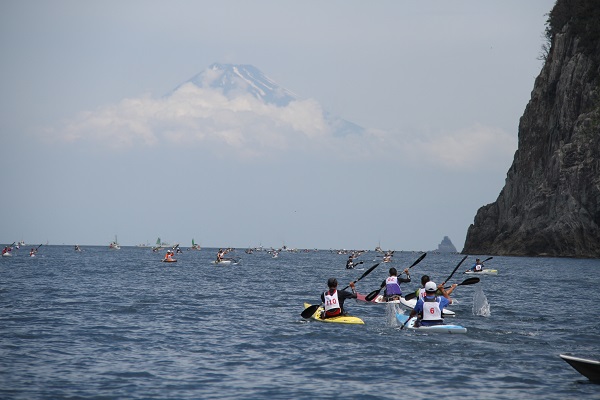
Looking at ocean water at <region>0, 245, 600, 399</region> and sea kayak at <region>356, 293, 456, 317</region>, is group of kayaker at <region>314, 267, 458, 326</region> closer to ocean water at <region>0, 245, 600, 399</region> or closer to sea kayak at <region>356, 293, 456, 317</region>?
ocean water at <region>0, 245, 600, 399</region>

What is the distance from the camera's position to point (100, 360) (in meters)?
20.3

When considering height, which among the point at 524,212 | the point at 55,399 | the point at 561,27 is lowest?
the point at 55,399

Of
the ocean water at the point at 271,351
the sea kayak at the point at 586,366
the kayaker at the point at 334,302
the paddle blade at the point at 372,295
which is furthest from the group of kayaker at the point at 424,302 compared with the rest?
the paddle blade at the point at 372,295

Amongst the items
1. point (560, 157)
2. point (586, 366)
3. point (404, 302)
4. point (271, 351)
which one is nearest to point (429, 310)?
point (271, 351)

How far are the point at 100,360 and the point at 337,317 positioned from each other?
10681mm

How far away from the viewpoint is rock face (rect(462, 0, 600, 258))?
4354 inches

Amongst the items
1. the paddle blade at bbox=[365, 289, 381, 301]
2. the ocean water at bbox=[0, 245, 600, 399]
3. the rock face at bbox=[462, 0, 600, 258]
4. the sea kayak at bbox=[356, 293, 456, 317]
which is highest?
the rock face at bbox=[462, 0, 600, 258]

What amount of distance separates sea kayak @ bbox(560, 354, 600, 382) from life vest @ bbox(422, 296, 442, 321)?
26.4 feet

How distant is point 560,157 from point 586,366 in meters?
102

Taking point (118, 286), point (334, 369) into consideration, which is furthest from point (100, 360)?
point (118, 286)

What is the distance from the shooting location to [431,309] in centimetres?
2541

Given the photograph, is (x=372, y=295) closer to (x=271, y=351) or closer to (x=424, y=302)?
(x=424, y=302)

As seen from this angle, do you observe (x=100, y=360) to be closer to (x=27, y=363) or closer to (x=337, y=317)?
(x=27, y=363)

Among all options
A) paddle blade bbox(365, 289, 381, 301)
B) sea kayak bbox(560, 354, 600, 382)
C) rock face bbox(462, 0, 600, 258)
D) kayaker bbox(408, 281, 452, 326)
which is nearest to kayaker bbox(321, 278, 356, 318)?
kayaker bbox(408, 281, 452, 326)
